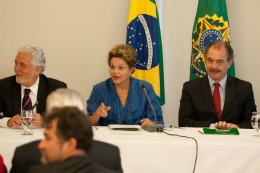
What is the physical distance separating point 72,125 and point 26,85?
262 cm

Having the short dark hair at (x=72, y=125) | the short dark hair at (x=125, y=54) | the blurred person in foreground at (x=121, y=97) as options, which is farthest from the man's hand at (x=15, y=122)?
the short dark hair at (x=72, y=125)

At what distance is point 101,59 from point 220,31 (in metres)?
1.58

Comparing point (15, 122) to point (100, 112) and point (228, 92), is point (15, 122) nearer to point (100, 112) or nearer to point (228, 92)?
point (100, 112)

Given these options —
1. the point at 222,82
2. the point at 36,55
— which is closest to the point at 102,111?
the point at 36,55

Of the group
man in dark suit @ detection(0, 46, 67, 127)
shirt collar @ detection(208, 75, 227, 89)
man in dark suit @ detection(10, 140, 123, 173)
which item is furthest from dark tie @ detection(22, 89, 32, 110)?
man in dark suit @ detection(10, 140, 123, 173)

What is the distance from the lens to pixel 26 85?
3.58m

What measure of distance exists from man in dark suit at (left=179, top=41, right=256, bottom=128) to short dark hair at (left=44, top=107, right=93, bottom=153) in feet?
8.25

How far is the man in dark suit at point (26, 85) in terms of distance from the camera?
3.48 m

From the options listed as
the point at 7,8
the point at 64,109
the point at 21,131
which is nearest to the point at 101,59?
the point at 7,8

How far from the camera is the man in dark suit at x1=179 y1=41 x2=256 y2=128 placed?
3.62 meters

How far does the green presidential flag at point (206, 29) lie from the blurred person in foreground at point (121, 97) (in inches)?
51.8

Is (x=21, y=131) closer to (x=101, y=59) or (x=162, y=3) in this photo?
(x=101, y=59)

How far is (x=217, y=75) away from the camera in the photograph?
146 inches

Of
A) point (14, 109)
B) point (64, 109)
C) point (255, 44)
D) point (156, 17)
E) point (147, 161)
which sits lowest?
point (147, 161)
